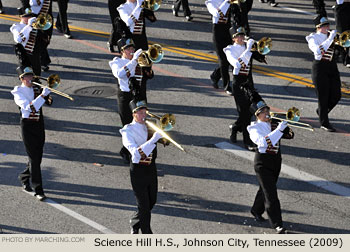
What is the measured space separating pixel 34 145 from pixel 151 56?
9.50ft

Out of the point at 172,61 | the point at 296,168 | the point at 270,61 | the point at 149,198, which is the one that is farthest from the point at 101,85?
the point at 149,198

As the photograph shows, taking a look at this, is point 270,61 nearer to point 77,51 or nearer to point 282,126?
point 77,51

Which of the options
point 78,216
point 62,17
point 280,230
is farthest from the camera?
point 62,17

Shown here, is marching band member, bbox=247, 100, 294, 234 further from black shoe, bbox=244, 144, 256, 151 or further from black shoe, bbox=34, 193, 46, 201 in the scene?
black shoe, bbox=34, 193, 46, 201

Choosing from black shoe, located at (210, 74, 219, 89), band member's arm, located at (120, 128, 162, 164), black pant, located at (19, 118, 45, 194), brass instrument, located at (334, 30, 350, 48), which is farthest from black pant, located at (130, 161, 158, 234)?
black shoe, located at (210, 74, 219, 89)

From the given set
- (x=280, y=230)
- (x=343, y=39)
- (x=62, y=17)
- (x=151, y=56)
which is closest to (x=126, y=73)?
(x=151, y=56)

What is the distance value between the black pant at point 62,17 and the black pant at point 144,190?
32.8ft

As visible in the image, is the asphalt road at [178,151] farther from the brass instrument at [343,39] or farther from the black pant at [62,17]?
the brass instrument at [343,39]

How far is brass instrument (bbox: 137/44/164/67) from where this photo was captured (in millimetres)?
14898

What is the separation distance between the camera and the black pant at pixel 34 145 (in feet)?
44.3

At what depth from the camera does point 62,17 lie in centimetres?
2144

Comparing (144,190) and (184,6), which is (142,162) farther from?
(184,6)

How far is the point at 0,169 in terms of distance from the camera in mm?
14766

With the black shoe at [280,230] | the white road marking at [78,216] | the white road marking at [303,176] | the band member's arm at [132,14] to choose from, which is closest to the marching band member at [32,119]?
the white road marking at [78,216]
